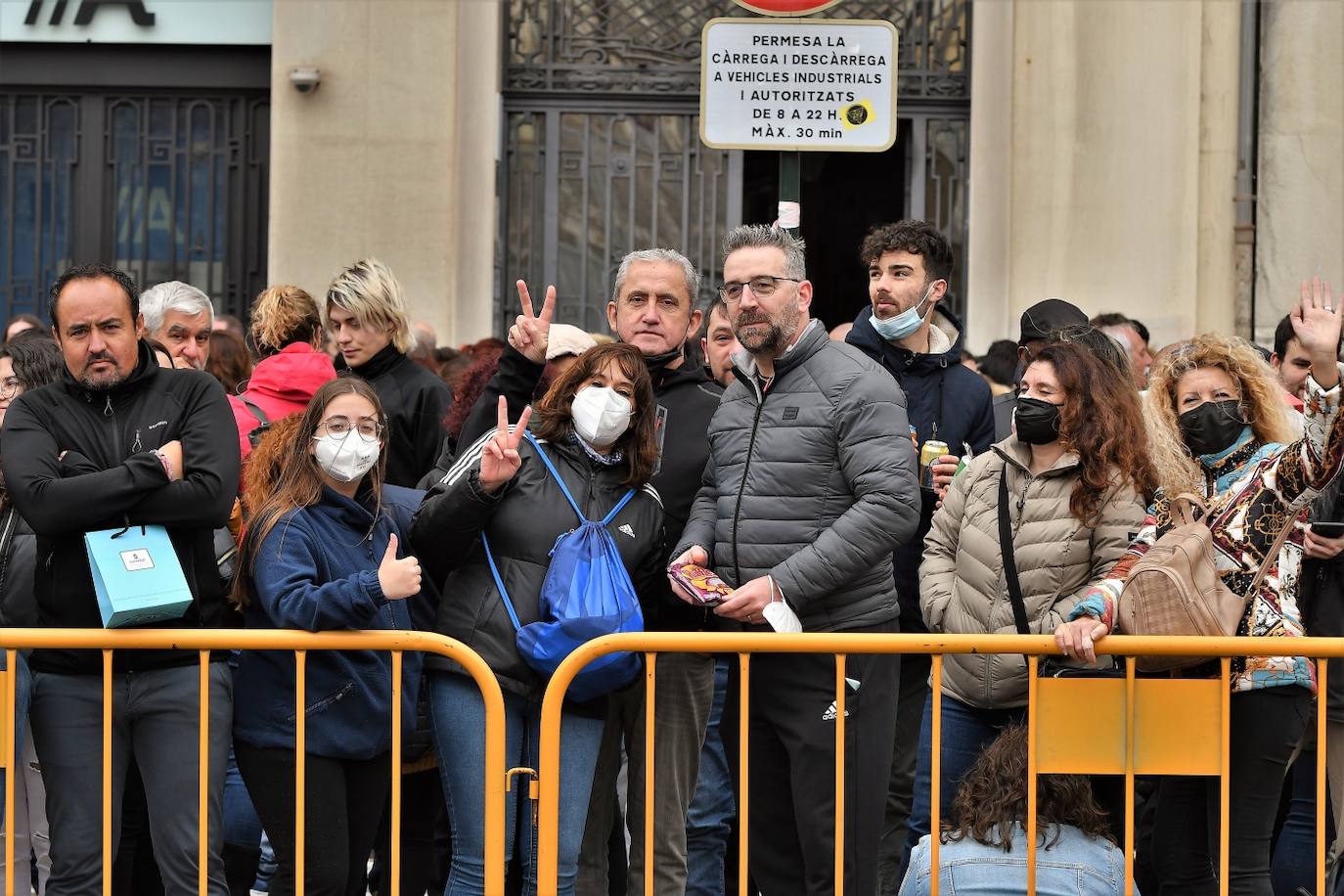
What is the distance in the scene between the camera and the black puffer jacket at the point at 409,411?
6.45 metres

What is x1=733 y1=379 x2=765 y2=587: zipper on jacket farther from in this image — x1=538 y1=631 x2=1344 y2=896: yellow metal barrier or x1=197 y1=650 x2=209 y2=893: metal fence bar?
x1=197 y1=650 x2=209 y2=893: metal fence bar

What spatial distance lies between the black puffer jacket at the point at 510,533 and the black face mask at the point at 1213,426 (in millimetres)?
1715

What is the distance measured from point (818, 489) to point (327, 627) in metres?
1.47

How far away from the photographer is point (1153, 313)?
11.4 metres

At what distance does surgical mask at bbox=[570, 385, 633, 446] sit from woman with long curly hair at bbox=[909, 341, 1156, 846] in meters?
1.16

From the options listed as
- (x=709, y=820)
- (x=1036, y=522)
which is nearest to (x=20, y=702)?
(x=709, y=820)

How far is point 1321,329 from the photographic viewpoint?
485cm

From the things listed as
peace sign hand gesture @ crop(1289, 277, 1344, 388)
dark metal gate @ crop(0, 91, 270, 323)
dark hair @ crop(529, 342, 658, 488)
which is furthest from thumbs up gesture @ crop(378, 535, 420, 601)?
dark metal gate @ crop(0, 91, 270, 323)

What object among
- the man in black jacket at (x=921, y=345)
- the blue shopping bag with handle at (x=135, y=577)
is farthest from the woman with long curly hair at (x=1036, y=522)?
the blue shopping bag with handle at (x=135, y=577)

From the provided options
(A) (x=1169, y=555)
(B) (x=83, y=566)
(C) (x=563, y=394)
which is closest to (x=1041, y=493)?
(A) (x=1169, y=555)

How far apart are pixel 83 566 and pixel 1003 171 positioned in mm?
8116

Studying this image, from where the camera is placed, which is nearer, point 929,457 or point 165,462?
point 165,462

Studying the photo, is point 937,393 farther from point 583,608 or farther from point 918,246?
point 583,608

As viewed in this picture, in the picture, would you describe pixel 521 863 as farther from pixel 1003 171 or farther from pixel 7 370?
pixel 1003 171
